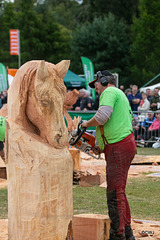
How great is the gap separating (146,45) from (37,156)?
26.9m

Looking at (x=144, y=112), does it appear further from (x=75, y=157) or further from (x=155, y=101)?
(x=75, y=157)

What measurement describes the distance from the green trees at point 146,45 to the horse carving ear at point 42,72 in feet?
81.1

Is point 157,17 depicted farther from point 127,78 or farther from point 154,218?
point 154,218

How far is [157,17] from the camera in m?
29.8

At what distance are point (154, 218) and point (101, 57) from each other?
24722 mm

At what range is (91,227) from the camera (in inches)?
155

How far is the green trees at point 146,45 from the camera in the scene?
90.7 feet

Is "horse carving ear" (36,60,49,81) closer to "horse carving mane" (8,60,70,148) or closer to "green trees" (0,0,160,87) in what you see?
"horse carving mane" (8,60,70,148)

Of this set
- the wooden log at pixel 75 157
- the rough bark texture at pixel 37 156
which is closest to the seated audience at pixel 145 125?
the wooden log at pixel 75 157

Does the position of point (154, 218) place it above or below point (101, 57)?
below

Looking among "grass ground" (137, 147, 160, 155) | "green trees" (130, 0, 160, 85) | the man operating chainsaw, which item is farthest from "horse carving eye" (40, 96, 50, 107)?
"green trees" (130, 0, 160, 85)

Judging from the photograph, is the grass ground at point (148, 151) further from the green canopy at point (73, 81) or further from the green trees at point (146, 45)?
the green trees at point (146, 45)

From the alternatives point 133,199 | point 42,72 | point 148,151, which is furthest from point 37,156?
point 148,151

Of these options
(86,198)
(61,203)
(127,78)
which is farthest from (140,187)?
(127,78)
